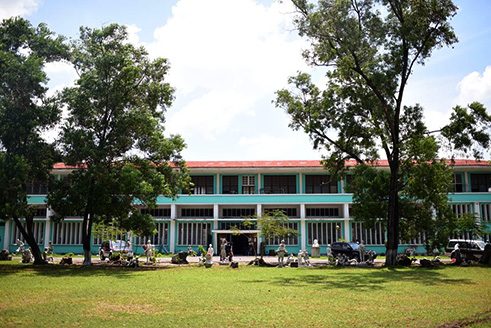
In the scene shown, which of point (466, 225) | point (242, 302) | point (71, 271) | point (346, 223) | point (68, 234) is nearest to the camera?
point (242, 302)

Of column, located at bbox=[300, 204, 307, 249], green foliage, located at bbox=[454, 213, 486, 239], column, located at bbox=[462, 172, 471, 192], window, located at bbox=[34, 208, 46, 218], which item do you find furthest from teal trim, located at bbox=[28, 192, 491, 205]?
green foliage, located at bbox=[454, 213, 486, 239]

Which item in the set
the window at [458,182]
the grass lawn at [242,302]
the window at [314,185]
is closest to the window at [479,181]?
the window at [458,182]

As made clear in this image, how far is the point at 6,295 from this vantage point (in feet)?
41.4

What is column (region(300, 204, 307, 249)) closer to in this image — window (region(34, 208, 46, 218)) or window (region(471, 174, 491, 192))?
window (region(471, 174, 491, 192))

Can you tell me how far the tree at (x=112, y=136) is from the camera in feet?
79.5

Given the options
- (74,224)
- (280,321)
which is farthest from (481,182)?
(280,321)

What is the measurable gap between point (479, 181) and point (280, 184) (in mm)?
17285

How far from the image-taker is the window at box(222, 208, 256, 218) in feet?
137

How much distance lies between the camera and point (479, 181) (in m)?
42.0

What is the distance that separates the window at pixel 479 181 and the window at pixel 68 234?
3420 centimetres

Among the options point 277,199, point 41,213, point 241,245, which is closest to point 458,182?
point 277,199

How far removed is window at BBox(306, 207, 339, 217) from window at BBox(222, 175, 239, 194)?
6.64 meters

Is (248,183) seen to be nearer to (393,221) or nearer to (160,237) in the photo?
(160,237)

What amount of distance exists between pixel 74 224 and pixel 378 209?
1032 inches
